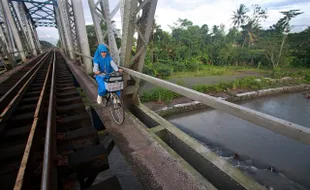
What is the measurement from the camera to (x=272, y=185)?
6527mm

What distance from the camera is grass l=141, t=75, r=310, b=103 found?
44.3 ft

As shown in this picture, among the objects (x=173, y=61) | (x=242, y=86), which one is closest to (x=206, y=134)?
(x=242, y=86)

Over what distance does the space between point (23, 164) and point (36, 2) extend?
33575 millimetres

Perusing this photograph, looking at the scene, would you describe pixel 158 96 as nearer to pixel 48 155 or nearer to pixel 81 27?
pixel 81 27

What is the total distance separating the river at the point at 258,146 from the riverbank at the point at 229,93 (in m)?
0.78

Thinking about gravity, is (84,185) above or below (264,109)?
above

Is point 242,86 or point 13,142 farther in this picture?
Result: point 242,86

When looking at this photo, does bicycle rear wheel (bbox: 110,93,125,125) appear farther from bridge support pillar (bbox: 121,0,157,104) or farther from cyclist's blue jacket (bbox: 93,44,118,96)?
bridge support pillar (bbox: 121,0,157,104)

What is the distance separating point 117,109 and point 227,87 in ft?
53.1

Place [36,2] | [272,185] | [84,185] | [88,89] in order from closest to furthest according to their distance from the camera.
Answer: [84,185]
[88,89]
[272,185]
[36,2]

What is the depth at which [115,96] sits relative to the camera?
3.59 meters

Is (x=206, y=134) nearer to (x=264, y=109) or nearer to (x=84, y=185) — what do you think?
(x=264, y=109)

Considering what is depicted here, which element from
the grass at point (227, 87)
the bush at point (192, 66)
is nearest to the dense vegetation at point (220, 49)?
the bush at point (192, 66)

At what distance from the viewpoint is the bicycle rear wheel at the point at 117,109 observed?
11.0ft
